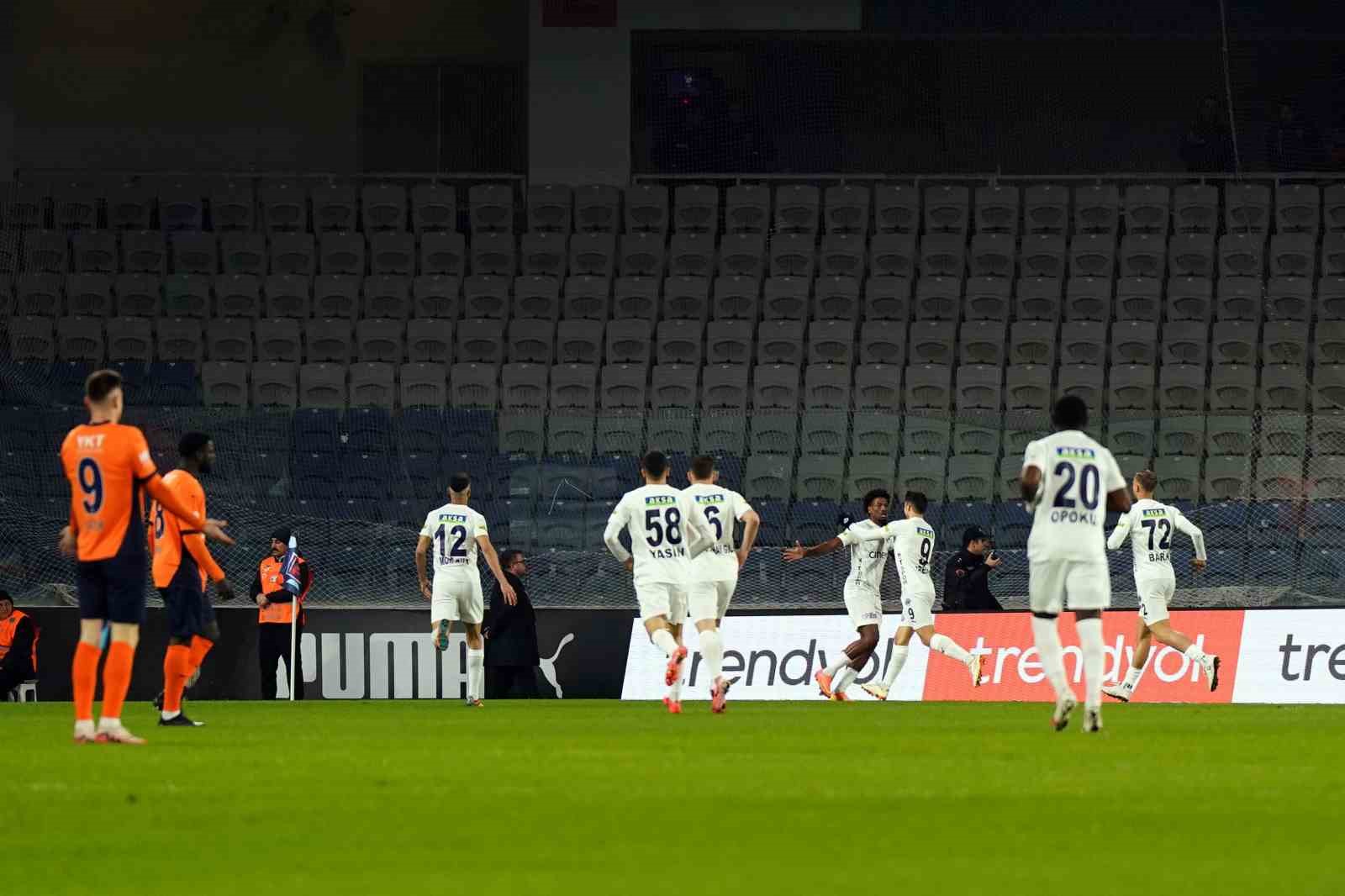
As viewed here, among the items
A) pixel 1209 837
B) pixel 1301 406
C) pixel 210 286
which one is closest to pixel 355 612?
pixel 210 286

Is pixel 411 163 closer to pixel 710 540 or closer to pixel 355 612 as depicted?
pixel 355 612

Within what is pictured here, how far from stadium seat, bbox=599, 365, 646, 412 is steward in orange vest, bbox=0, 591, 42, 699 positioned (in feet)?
26.3

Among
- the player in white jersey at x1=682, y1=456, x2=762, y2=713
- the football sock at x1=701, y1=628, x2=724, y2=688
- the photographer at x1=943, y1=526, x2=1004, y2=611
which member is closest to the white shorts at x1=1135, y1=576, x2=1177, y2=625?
the photographer at x1=943, y1=526, x2=1004, y2=611

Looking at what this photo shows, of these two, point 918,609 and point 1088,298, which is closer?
point 918,609

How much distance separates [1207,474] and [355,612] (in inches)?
415

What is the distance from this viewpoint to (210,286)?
3195cm

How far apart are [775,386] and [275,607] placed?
24.3 feet

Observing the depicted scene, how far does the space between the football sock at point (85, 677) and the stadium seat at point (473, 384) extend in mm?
15584

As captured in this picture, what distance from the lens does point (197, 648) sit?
667 inches

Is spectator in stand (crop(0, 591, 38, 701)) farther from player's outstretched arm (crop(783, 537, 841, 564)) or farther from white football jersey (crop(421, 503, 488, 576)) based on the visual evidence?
player's outstretched arm (crop(783, 537, 841, 564))

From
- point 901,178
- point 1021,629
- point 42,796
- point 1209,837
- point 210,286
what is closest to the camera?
point 1209,837

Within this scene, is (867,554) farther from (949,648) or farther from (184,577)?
(184,577)

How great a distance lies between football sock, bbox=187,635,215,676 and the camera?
53.7ft

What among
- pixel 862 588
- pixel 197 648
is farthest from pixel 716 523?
pixel 197 648
